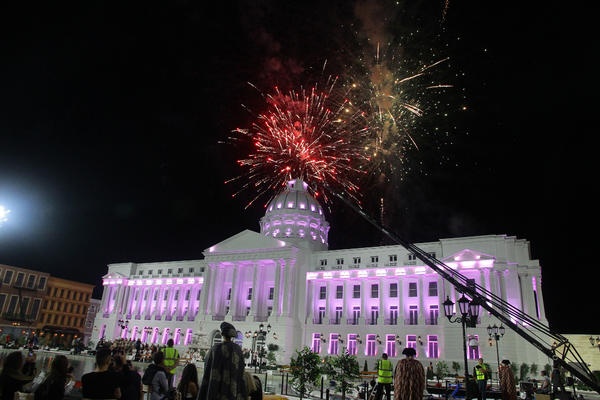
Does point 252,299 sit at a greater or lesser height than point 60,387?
greater

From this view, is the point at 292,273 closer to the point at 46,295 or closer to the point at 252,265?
the point at 252,265

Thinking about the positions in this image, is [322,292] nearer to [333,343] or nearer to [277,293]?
[277,293]

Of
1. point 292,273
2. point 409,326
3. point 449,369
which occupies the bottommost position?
point 449,369

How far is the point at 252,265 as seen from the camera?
58438mm

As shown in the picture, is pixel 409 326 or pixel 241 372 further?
pixel 409 326

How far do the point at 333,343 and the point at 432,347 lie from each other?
39.1 feet

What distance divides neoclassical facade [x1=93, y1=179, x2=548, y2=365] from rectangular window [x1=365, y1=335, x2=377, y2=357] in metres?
0.11

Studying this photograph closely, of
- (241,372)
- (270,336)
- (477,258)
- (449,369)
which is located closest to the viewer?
(241,372)

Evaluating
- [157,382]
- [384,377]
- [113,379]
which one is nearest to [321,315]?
[384,377]

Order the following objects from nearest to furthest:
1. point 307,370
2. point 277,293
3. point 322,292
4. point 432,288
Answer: point 307,370 < point 432,288 < point 277,293 < point 322,292

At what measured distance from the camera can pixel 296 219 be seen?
64500 millimetres

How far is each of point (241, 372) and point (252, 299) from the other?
49560 mm

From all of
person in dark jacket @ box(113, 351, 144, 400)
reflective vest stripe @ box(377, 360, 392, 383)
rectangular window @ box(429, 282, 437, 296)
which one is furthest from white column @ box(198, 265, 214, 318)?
person in dark jacket @ box(113, 351, 144, 400)

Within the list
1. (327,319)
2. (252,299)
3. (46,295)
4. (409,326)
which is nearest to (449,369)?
(409,326)
